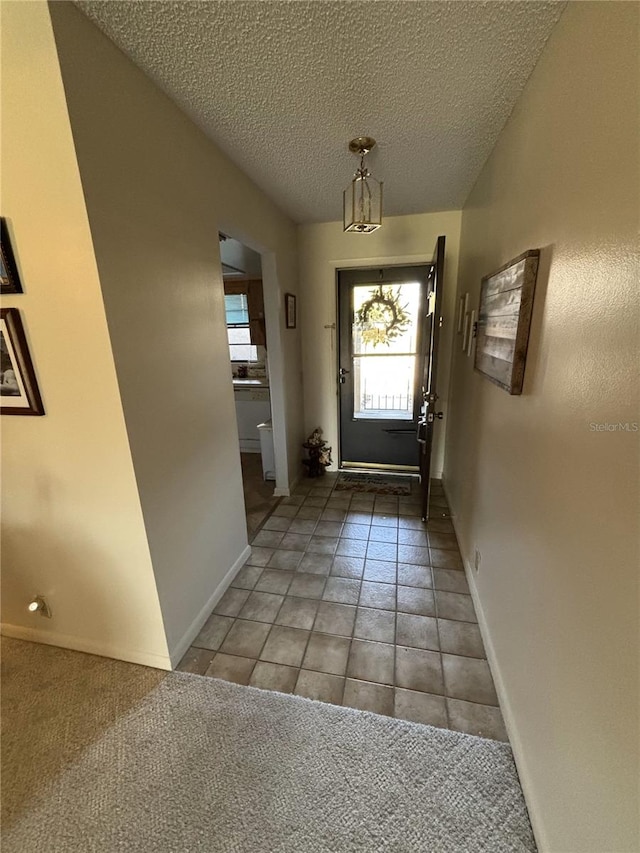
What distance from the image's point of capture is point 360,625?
68.4 inches

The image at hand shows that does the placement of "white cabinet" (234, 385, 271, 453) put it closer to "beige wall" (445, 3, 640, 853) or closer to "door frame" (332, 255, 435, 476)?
"door frame" (332, 255, 435, 476)

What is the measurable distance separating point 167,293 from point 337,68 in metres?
1.07

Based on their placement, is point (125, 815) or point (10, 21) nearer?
point (10, 21)

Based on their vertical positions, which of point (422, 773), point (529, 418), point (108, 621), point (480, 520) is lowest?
point (422, 773)

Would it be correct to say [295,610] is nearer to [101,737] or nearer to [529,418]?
[101,737]

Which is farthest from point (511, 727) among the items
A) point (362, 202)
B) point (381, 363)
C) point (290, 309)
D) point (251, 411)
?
point (251, 411)

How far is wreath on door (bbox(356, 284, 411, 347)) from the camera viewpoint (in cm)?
321

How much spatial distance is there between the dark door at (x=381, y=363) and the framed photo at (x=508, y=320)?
143 cm

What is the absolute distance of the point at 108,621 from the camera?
1526 mm

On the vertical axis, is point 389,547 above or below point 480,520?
below

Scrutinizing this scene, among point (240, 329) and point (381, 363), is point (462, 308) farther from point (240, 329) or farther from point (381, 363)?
point (240, 329)

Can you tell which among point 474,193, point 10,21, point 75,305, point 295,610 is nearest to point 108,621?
point 295,610

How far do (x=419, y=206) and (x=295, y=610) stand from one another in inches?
121

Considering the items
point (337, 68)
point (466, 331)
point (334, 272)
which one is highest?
point (337, 68)
